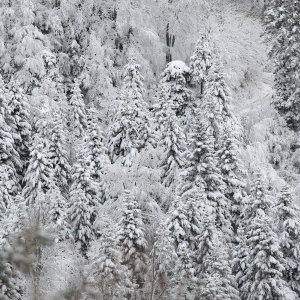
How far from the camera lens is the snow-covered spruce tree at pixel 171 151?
23734mm

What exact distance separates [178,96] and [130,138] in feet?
25.2

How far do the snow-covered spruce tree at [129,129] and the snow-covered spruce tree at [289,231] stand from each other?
7.64m

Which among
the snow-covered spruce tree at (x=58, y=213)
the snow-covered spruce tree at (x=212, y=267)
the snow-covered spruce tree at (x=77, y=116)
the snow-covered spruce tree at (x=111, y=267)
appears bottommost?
the snow-covered spruce tree at (x=58, y=213)

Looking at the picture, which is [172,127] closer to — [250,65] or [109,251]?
[109,251]

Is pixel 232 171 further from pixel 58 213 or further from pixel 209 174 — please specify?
pixel 58 213

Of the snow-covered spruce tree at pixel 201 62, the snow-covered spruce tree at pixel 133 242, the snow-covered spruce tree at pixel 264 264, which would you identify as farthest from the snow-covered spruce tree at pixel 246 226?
the snow-covered spruce tree at pixel 201 62

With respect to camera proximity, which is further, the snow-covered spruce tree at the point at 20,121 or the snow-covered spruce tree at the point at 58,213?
the snow-covered spruce tree at the point at 20,121

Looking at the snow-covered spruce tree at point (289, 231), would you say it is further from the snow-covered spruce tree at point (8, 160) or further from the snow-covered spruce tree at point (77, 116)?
the snow-covered spruce tree at point (8, 160)

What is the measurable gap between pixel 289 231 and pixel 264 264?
8.21 ft

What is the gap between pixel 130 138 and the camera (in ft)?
82.6

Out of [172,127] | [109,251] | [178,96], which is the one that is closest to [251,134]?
[178,96]

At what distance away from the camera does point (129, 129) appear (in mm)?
24938

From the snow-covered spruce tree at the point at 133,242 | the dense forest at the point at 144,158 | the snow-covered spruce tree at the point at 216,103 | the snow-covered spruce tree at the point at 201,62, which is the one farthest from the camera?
the snow-covered spruce tree at the point at 201,62

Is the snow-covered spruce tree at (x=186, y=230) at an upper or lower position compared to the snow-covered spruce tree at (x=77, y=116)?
upper
